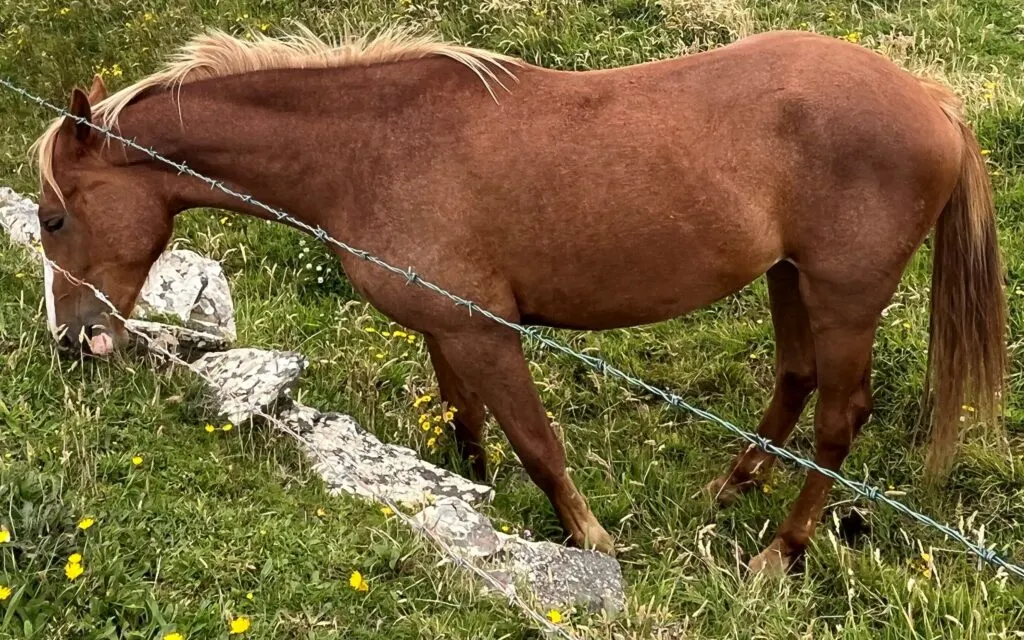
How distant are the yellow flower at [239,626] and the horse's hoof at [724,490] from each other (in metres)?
2.08

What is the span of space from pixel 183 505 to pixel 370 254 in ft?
3.54

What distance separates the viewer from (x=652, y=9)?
7.03 m

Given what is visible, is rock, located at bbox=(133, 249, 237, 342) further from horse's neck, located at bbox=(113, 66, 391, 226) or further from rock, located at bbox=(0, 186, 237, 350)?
horse's neck, located at bbox=(113, 66, 391, 226)

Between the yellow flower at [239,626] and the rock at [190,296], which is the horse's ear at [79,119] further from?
the yellow flower at [239,626]

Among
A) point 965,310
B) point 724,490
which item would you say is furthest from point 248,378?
point 965,310

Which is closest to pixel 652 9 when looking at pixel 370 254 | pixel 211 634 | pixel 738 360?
pixel 738 360

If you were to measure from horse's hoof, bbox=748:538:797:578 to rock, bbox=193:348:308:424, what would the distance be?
2.09m

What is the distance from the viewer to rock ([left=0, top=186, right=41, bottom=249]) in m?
4.81

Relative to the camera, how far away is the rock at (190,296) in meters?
4.32

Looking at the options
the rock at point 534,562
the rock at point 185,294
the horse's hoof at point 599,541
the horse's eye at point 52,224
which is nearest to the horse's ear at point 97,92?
the horse's eye at point 52,224

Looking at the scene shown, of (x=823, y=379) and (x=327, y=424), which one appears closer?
(x=823, y=379)

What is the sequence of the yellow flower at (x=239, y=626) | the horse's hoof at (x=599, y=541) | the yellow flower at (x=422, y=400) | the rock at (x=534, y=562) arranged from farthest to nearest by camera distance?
the yellow flower at (x=422, y=400) → the horse's hoof at (x=599, y=541) → the rock at (x=534, y=562) → the yellow flower at (x=239, y=626)

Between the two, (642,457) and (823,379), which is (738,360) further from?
(823,379)

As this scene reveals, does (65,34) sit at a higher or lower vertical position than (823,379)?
higher
